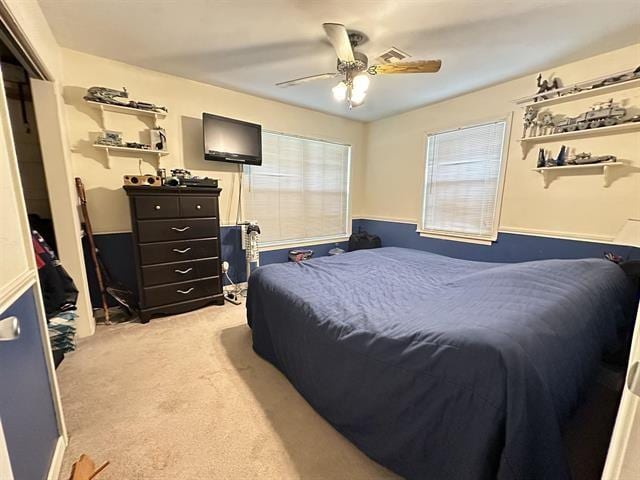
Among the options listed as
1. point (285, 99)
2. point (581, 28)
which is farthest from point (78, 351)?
point (581, 28)

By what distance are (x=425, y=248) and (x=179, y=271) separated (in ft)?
10.4

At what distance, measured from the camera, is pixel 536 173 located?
274cm

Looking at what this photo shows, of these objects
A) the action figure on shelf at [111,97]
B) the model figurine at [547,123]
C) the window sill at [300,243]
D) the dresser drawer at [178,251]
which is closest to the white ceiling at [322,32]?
the action figure on shelf at [111,97]

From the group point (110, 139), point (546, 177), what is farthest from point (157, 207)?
point (546, 177)

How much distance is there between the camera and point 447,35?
208 centimetres

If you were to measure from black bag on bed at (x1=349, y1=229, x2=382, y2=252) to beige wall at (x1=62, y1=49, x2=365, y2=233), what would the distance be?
199 centimetres

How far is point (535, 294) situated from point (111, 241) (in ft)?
11.7

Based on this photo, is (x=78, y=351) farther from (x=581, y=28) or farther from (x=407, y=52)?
(x=581, y=28)

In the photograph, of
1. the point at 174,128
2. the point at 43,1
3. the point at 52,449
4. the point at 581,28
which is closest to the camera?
the point at 52,449

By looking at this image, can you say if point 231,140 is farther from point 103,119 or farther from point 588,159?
point 588,159

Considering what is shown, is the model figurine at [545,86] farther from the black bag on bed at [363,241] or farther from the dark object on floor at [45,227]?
the dark object on floor at [45,227]

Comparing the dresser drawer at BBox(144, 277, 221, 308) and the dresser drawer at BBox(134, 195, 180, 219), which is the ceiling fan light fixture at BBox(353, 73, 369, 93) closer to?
the dresser drawer at BBox(134, 195, 180, 219)

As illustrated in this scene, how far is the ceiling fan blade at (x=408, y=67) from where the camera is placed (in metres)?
1.97

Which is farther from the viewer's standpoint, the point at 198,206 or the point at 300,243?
the point at 300,243
